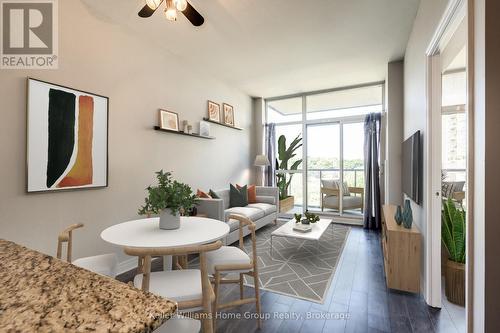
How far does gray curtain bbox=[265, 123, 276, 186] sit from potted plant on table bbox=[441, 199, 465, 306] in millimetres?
3834

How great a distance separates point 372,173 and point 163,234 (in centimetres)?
439

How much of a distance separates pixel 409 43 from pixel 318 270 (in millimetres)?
3209

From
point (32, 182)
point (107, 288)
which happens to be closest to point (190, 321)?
point (107, 288)

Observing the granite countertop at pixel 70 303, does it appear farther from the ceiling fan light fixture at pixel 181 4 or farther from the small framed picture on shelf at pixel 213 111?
the small framed picture on shelf at pixel 213 111

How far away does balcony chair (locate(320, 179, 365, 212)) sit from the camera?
5.09 m

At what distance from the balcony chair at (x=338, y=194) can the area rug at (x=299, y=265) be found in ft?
3.40

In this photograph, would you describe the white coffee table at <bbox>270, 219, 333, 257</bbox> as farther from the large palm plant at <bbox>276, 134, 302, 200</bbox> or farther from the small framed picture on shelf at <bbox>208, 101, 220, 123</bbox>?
the small framed picture on shelf at <bbox>208, 101, 220, 123</bbox>

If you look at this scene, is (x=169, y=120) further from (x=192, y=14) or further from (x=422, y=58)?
(x=422, y=58)

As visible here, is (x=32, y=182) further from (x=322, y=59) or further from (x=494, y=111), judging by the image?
(x=322, y=59)

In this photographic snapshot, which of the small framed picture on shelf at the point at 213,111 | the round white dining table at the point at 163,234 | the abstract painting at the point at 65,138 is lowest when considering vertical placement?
the round white dining table at the point at 163,234

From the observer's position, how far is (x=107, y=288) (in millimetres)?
613

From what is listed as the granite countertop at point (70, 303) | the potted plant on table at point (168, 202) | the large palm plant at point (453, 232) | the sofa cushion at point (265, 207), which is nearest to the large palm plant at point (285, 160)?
the sofa cushion at point (265, 207)

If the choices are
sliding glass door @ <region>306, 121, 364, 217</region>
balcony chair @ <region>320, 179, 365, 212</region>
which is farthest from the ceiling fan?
balcony chair @ <region>320, 179, 365, 212</region>

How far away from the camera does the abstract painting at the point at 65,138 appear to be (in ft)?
6.91
